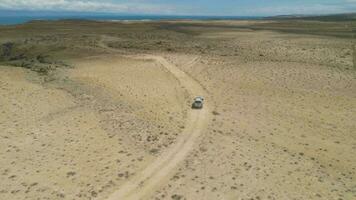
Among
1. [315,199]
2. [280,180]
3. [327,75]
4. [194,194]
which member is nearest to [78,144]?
[194,194]

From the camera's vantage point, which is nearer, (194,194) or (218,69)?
(194,194)

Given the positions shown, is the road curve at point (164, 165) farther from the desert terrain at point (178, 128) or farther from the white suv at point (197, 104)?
the white suv at point (197, 104)

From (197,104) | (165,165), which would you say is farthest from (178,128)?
(165,165)

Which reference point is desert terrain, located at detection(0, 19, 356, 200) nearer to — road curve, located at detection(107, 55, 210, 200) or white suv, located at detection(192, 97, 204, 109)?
road curve, located at detection(107, 55, 210, 200)

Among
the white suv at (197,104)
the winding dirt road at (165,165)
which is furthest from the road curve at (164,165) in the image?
the white suv at (197,104)

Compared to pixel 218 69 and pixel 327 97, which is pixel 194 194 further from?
pixel 218 69

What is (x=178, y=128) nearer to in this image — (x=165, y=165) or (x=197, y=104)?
(x=197, y=104)

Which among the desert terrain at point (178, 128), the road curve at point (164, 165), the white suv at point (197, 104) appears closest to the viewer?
the road curve at point (164, 165)
